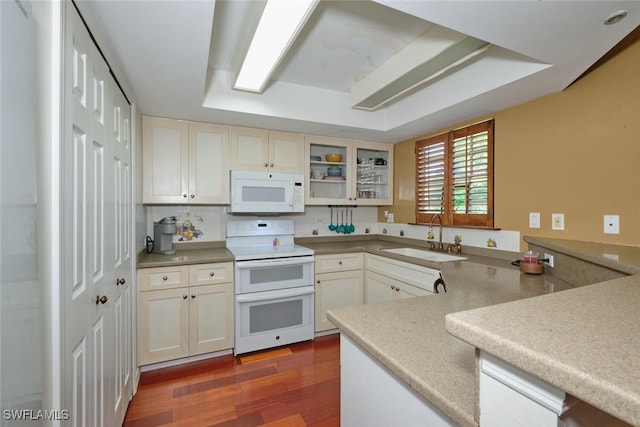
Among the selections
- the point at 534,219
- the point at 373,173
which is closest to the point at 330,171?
the point at 373,173

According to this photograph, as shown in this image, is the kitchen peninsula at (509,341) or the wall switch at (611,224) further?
the wall switch at (611,224)

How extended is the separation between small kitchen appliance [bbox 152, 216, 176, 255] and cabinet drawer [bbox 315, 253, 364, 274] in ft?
4.38

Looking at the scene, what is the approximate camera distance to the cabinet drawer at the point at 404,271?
7.41ft

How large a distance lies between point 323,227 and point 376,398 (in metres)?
2.66

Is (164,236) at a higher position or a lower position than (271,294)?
higher

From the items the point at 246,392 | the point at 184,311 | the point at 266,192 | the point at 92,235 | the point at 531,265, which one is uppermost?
the point at 266,192

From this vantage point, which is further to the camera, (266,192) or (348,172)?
(348,172)

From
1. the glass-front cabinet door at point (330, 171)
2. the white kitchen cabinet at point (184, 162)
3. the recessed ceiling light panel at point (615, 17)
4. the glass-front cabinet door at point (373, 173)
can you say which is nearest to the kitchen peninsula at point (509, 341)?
the recessed ceiling light panel at point (615, 17)

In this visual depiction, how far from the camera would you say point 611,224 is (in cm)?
171

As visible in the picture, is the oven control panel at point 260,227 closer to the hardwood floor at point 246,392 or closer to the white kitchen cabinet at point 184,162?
the white kitchen cabinet at point 184,162

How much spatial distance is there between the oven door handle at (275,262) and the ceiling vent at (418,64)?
4.94 feet

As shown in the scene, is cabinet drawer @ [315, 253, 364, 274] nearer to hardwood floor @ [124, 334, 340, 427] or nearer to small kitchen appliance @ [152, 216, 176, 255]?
hardwood floor @ [124, 334, 340, 427]

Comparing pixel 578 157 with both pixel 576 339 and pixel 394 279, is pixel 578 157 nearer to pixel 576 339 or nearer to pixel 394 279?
pixel 394 279

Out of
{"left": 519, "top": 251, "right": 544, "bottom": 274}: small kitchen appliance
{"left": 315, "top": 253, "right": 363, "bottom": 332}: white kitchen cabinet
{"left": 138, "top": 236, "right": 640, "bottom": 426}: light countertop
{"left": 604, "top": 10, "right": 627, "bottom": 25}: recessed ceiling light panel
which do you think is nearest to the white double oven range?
{"left": 315, "top": 253, "right": 363, "bottom": 332}: white kitchen cabinet
